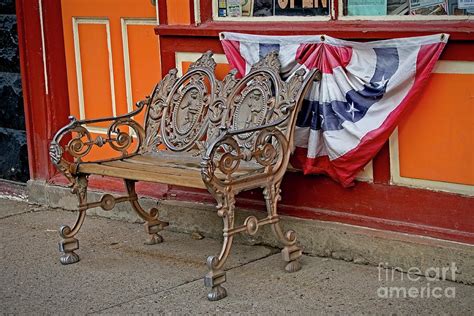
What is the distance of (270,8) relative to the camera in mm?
5848

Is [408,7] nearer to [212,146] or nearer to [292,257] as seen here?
[212,146]

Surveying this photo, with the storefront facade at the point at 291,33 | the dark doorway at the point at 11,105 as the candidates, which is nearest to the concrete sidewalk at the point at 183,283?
the storefront facade at the point at 291,33

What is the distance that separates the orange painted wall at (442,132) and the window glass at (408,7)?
1.11 ft

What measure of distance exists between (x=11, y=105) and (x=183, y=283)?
2876mm

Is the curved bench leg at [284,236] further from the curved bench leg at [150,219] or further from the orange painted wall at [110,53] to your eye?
the orange painted wall at [110,53]

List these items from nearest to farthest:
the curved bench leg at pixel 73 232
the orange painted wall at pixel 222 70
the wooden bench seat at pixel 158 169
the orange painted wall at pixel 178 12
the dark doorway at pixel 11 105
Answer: the wooden bench seat at pixel 158 169 → the curved bench leg at pixel 73 232 → the orange painted wall at pixel 222 70 → the orange painted wall at pixel 178 12 → the dark doorway at pixel 11 105

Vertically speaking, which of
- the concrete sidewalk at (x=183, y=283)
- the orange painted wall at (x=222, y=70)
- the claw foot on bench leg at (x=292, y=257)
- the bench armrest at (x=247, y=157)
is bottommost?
the concrete sidewalk at (x=183, y=283)

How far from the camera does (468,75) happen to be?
4.96 metres

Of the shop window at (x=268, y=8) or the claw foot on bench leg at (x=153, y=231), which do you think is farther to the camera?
the claw foot on bench leg at (x=153, y=231)

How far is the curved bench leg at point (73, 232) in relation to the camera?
5.80 meters

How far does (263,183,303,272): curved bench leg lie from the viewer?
527 centimetres

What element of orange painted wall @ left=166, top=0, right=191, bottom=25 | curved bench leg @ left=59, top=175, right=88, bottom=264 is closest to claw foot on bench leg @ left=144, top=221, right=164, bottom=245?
curved bench leg @ left=59, top=175, right=88, bottom=264

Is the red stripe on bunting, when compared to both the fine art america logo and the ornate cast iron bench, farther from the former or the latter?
the fine art america logo

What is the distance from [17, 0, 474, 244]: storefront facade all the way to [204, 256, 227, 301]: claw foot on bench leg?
2.96ft
